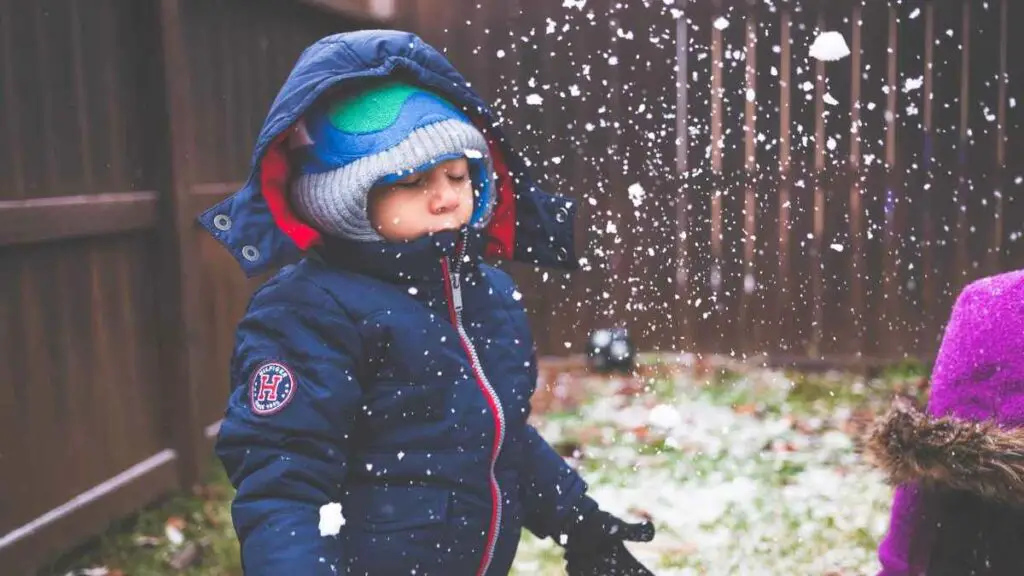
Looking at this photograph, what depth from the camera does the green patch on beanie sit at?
1.60 metres

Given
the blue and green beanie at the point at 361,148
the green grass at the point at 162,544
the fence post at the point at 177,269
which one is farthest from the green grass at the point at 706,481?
the blue and green beanie at the point at 361,148

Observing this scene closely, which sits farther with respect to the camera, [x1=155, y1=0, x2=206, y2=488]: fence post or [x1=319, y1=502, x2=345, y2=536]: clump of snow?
[x1=155, y1=0, x2=206, y2=488]: fence post

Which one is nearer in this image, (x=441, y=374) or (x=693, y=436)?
(x=441, y=374)

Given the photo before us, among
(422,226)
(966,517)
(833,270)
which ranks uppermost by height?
(422,226)

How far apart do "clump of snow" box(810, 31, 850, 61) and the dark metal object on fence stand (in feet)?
5.57

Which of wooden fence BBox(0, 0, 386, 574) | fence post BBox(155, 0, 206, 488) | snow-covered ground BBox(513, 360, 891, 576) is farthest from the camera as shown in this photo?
fence post BBox(155, 0, 206, 488)

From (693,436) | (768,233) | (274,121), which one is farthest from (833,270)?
(274,121)

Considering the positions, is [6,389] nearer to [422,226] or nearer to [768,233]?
[422,226]

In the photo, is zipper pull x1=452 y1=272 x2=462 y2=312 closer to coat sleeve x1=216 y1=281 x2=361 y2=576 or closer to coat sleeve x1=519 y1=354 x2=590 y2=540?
coat sleeve x1=216 y1=281 x2=361 y2=576

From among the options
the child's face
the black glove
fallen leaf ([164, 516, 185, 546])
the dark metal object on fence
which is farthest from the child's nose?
the dark metal object on fence

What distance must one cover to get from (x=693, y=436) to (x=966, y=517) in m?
2.74

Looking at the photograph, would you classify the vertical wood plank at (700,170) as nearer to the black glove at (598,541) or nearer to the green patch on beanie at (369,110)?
the black glove at (598,541)

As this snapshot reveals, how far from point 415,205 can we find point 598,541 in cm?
73

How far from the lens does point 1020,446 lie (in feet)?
4.93
